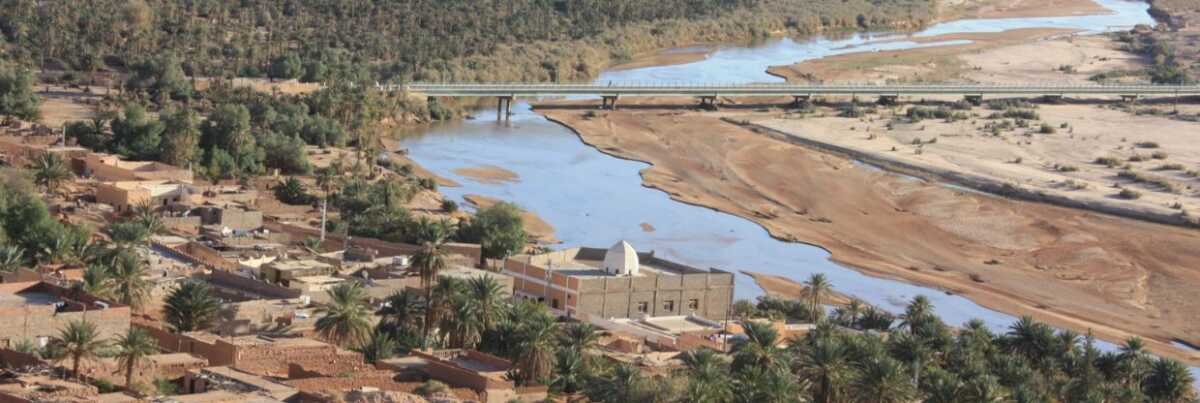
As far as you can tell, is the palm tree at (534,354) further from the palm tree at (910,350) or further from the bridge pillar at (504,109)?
the bridge pillar at (504,109)

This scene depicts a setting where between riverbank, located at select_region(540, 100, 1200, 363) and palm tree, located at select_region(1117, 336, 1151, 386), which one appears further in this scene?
riverbank, located at select_region(540, 100, 1200, 363)

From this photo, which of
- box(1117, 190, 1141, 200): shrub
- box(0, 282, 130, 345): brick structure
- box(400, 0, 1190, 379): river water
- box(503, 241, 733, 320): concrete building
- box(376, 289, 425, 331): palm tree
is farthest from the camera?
box(1117, 190, 1141, 200): shrub

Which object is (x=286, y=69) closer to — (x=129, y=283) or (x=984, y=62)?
(x=129, y=283)

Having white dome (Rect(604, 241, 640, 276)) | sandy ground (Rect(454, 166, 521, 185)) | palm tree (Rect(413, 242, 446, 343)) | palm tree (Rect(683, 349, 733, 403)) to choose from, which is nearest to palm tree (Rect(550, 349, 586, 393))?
palm tree (Rect(683, 349, 733, 403))

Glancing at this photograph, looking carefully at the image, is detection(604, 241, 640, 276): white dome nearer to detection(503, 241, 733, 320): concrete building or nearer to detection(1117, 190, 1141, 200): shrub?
detection(503, 241, 733, 320): concrete building

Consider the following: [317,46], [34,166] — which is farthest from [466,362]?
[317,46]

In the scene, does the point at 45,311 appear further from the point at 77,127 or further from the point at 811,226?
the point at 811,226
